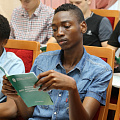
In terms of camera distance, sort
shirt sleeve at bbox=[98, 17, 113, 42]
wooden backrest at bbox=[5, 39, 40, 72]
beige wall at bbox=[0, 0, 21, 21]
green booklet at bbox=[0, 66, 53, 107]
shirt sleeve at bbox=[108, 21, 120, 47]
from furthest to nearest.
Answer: beige wall at bbox=[0, 0, 21, 21], shirt sleeve at bbox=[98, 17, 113, 42], shirt sleeve at bbox=[108, 21, 120, 47], wooden backrest at bbox=[5, 39, 40, 72], green booklet at bbox=[0, 66, 53, 107]

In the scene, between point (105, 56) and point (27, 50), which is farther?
point (27, 50)

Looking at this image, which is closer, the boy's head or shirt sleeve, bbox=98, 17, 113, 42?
the boy's head

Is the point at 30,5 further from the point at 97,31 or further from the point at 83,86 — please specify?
the point at 83,86

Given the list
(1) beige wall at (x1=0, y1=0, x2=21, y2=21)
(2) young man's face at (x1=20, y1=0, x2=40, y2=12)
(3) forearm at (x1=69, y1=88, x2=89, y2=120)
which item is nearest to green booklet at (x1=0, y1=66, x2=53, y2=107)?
(3) forearm at (x1=69, y1=88, x2=89, y2=120)

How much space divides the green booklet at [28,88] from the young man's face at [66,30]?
313 mm

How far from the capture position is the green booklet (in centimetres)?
88

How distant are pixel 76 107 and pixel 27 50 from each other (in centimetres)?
69

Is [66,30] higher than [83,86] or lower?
higher

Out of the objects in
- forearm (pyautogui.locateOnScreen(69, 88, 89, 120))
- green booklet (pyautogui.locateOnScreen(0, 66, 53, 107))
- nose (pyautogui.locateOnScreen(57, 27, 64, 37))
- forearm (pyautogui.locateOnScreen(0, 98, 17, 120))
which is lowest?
forearm (pyautogui.locateOnScreen(0, 98, 17, 120))

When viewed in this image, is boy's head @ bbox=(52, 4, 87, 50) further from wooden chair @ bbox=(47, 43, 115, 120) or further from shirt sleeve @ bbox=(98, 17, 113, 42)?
shirt sleeve @ bbox=(98, 17, 113, 42)

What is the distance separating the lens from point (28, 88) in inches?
36.2

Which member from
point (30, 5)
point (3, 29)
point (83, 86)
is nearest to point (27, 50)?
point (3, 29)

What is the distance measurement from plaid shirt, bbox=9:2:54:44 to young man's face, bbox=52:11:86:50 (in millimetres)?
1230

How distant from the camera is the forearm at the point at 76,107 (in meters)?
0.97
